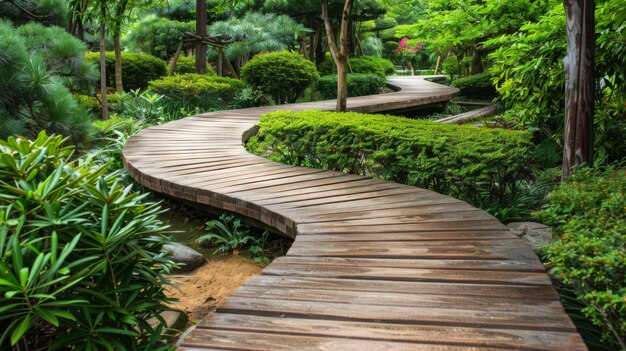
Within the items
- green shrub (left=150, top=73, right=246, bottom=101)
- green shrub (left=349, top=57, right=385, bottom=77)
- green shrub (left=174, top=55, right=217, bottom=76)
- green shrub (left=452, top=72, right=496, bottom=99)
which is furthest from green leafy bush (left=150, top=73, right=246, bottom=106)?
green shrub (left=452, top=72, right=496, bottom=99)

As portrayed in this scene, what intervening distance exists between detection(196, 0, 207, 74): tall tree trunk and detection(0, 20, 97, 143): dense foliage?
15.5 feet

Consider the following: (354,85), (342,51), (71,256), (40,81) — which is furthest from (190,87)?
(71,256)

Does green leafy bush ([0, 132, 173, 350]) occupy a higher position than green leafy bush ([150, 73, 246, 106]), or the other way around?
green leafy bush ([150, 73, 246, 106])

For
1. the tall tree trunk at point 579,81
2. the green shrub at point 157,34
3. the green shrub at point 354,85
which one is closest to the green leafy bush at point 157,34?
the green shrub at point 157,34

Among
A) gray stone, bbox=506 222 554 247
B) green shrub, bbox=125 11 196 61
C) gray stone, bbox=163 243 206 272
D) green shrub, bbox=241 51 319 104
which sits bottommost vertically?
gray stone, bbox=163 243 206 272

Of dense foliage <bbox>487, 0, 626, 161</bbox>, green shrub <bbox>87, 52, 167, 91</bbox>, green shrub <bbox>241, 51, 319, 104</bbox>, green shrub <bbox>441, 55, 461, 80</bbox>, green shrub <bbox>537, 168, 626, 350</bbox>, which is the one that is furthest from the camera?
green shrub <bbox>441, 55, 461, 80</bbox>

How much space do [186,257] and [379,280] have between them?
7.13 ft

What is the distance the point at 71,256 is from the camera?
2.39 m

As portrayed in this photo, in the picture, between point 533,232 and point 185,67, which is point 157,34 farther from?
point 533,232

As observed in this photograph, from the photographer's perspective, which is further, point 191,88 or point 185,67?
point 185,67

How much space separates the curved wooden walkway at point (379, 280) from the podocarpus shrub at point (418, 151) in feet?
0.91

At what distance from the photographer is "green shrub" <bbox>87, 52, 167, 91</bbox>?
12.4m

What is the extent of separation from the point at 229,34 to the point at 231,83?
268cm

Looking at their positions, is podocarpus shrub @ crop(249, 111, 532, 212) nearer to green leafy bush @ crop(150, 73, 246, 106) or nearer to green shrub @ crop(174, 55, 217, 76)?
green leafy bush @ crop(150, 73, 246, 106)
